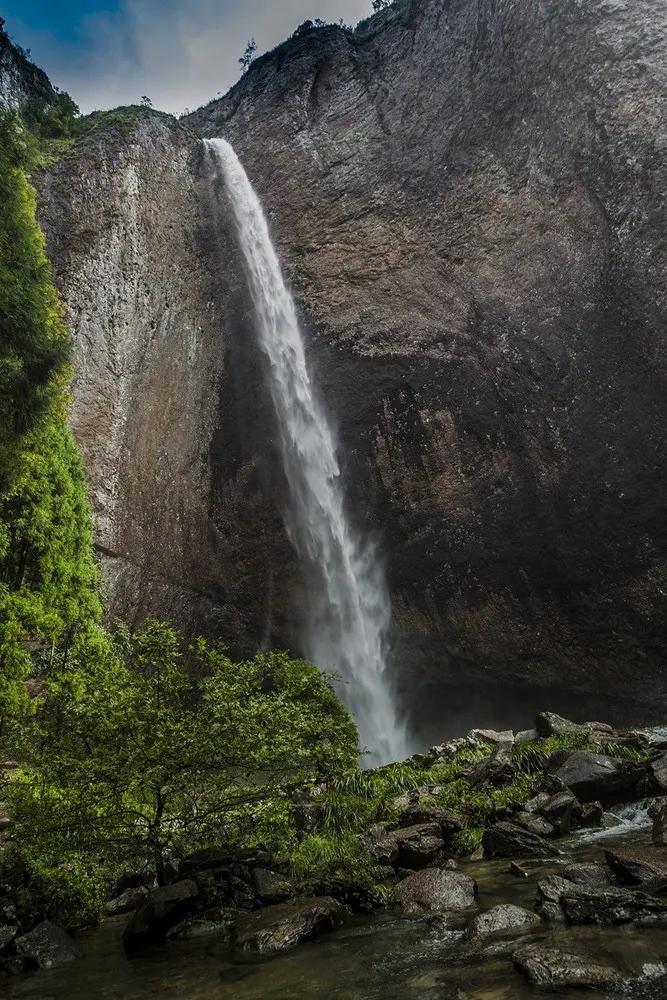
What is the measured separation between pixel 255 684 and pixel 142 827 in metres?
1.39

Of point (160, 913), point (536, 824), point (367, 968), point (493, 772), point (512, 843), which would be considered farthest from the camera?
point (493, 772)

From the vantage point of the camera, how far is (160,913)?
5441 mm

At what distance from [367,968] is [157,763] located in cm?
209

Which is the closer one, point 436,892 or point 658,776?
point 436,892

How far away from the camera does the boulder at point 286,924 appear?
4680mm

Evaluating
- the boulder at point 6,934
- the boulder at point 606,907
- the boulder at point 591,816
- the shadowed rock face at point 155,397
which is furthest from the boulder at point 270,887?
the shadowed rock face at point 155,397

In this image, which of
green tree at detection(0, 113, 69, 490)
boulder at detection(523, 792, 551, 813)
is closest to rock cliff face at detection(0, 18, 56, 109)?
green tree at detection(0, 113, 69, 490)

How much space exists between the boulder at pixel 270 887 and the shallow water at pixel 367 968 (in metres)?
0.76

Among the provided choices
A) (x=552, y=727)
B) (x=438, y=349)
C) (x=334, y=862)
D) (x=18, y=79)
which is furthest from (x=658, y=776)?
(x=18, y=79)

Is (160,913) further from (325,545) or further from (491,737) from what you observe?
(325,545)

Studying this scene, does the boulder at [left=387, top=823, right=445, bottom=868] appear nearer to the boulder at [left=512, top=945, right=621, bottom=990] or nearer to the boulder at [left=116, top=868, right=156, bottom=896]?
the boulder at [left=116, top=868, right=156, bottom=896]

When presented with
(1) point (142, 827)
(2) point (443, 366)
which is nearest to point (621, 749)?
(1) point (142, 827)

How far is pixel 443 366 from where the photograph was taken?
18484mm

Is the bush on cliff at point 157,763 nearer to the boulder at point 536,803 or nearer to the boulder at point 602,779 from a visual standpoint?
the boulder at point 536,803
